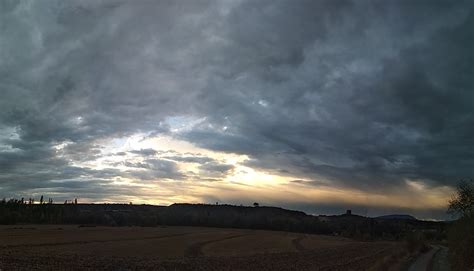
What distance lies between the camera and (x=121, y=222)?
19312 cm

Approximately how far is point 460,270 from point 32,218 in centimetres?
18228

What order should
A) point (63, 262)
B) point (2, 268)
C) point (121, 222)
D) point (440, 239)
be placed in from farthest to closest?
point (121, 222) < point (440, 239) < point (63, 262) < point (2, 268)

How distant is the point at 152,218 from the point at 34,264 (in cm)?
15513

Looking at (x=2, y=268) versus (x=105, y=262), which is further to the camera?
(x=105, y=262)

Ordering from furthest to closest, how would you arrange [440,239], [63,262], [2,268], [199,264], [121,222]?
[121,222] < [440,239] < [199,264] < [63,262] < [2,268]

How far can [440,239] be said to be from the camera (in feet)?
586

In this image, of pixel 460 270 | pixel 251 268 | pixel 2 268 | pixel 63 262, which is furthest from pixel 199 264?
pixel 460 270

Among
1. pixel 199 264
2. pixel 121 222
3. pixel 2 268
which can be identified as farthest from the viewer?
pixel 121 222

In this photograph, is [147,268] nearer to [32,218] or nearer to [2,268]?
[2,268]

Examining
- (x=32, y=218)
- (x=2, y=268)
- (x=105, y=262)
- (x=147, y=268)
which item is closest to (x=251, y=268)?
(x=147, y=268)

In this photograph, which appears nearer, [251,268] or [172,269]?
[172,269]

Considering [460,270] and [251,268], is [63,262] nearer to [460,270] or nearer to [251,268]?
[251,268]

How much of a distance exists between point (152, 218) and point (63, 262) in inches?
5966

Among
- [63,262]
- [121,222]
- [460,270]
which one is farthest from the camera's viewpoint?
[121,222]
